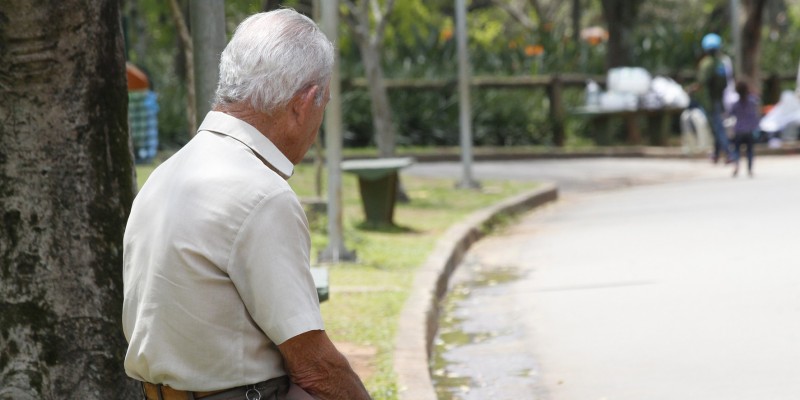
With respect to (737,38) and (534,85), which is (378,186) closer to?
(534,85)

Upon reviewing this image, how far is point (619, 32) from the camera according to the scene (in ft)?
81.4

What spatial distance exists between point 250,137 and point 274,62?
0.18 m

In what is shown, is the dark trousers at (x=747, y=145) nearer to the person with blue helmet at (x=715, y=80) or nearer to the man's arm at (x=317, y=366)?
the person with blue helmet at (x=715, y=80)

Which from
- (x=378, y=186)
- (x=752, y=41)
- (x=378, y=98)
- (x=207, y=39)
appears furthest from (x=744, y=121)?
(x=207, y=39)

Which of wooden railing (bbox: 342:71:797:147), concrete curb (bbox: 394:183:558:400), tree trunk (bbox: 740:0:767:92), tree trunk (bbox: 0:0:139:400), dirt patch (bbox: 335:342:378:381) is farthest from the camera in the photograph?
wooden railing (bbox: 342:71:797:147)

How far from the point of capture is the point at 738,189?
14.5 meters

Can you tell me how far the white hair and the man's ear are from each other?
0.01 m

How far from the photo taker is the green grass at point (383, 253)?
687cm

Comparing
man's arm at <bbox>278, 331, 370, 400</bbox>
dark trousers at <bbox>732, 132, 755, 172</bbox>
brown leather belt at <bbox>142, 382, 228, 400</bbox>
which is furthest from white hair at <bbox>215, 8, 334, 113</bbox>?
dark trousers at <bbox>732, 132, 755, 172</bbox>

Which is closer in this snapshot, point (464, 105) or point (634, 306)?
point (634, 306)

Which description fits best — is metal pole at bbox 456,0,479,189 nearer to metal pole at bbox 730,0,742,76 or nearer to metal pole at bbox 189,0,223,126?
metal pole at bbox 730,0,742,76

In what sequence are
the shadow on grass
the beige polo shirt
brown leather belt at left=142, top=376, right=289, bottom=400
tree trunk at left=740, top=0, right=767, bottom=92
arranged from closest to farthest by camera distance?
1. the beige polo shirt
2. brown leather belt at left=142, top=376, right=289, bottom=400
3. the shadow on grass
4. tree trunk at left=740, top=0, right=767, bottom=92

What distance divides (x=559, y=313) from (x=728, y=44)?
20.5 m

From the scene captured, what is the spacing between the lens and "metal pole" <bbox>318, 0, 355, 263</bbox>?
9.06 meters
